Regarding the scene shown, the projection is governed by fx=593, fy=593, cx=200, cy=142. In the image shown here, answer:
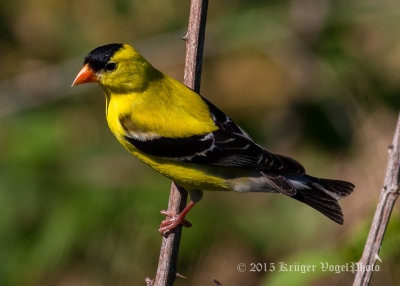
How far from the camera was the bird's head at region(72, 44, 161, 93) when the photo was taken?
10.7 feet

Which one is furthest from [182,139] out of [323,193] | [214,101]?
[214,101]

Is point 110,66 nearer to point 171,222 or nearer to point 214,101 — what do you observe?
point 171,222

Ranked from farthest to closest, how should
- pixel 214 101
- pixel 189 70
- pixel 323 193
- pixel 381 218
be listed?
pixel 214 101 < pixel 323 193 < pixel 189 70 < pixel 381 218

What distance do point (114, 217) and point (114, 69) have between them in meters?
1.34

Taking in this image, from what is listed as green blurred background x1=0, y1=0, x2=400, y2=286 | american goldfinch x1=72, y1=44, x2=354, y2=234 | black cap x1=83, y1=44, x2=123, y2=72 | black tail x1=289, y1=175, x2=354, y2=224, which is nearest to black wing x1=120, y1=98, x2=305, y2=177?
american goldfinch x1=72, y1=44, x2=354, y2=234

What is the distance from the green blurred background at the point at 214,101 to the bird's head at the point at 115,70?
1.21 meters

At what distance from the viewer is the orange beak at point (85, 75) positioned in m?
3.26

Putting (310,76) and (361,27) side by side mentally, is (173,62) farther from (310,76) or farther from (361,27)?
(361,27)

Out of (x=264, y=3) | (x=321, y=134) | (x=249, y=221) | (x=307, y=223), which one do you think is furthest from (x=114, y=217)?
(x=264, y=3)

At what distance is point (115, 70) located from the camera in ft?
10.9

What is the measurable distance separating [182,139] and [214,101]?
93.1 inches

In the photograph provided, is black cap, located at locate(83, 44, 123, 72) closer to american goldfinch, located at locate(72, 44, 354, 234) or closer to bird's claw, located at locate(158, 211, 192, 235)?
american goldfinch, located at locate(72, 44, 354, 234)

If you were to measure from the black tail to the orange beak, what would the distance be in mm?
1329

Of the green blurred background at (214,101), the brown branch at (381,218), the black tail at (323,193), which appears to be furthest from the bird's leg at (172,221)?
the brown branch at (381,218)
